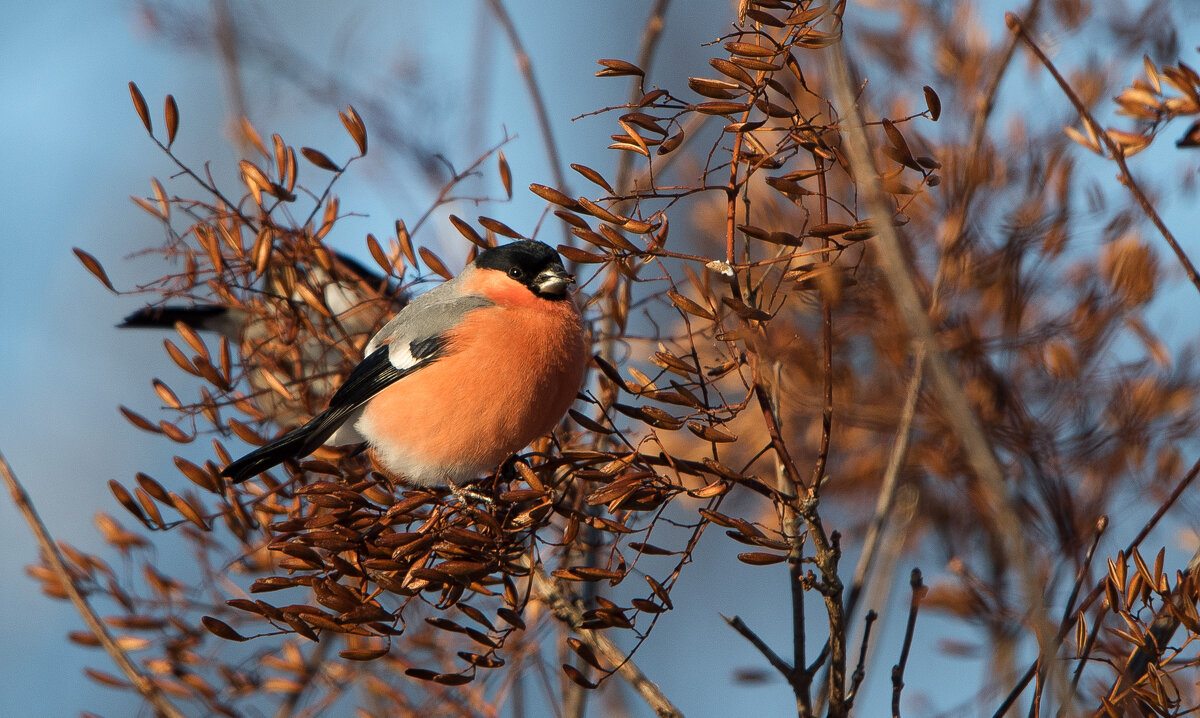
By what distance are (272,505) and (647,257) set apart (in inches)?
46.0

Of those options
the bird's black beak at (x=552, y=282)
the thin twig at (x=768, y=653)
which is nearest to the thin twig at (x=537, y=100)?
the bird's black beak at (x=552, y=282)

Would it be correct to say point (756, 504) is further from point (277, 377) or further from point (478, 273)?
point (277, 377)

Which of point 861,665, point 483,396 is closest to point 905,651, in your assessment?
point 861,665

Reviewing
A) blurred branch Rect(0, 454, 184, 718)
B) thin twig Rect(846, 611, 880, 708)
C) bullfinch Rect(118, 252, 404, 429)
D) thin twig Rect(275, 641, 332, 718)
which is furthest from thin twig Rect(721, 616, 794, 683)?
thin twig Rect(275, 641, 332, 718)

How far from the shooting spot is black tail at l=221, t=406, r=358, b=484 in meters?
2.40

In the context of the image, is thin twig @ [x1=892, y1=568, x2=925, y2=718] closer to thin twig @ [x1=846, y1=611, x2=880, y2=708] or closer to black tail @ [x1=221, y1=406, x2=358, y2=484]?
thin twig @ [x1=846, y1=611, x2=880, y2=708]

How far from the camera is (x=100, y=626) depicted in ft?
6.72

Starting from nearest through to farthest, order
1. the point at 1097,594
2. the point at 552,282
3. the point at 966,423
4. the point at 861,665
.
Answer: the point at 966,423, the point at 1097,594, the point at 861,665, the point at 552,282

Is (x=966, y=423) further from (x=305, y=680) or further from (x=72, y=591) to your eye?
(x=305, y=680)

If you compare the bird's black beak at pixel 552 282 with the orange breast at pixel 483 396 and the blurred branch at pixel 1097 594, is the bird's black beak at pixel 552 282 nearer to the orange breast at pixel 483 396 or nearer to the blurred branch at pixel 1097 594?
the orange breast at pixel 483 396

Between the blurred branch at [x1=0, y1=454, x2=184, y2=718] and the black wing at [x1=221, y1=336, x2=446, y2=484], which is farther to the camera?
the black wing at [x1=221, y1=336, x2=446, y2=484]

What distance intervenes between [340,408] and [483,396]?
1.25 feet

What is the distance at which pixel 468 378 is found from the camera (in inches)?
113

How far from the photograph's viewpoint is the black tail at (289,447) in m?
2.40
